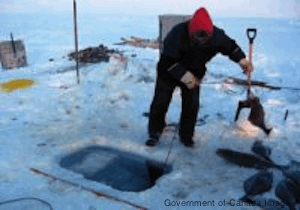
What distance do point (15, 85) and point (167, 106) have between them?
4297mm

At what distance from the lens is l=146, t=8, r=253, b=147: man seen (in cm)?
369

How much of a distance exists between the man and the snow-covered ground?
0.36 metres

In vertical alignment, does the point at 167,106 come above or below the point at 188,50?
below

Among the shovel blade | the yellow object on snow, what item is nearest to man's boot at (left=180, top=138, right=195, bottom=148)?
the shovel blade

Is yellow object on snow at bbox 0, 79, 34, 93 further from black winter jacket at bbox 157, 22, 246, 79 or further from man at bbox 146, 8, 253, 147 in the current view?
black winter jacket at bbox 157, 22, 246, 79

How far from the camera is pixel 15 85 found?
713 cm

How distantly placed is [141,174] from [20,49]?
8998 millimetres

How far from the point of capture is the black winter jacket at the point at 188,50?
12.5 feet

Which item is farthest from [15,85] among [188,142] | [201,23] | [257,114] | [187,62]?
[257,114]

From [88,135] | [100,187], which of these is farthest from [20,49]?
[100,187]

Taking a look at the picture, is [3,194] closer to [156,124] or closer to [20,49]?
[156,124]

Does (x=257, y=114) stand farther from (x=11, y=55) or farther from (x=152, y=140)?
(x=11, y=55)

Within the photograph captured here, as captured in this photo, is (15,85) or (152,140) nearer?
(152,140)

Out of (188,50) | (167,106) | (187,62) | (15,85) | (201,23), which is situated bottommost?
(15,85)
